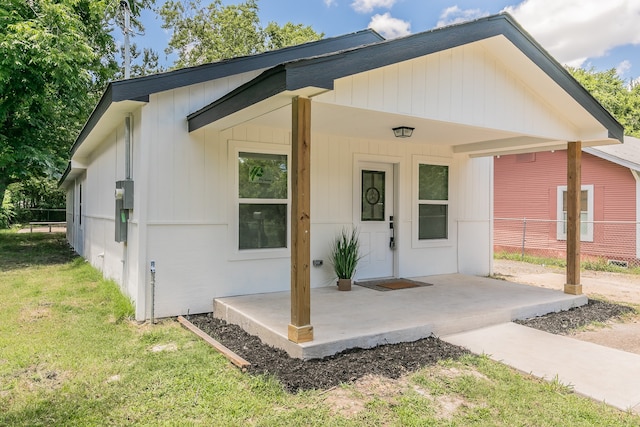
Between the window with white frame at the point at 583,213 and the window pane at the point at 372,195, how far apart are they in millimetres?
6796

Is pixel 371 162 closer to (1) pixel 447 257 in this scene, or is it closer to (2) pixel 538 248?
(1) pixel 447 257

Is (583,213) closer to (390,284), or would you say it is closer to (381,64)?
(390,284)

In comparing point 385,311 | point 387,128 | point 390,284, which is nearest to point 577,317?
point 390,284

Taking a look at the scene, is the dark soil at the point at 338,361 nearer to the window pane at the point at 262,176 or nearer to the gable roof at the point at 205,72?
the window pane at the point at 262,176

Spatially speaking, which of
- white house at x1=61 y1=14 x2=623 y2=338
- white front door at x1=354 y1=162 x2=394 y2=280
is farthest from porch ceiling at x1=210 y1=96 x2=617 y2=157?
white front door at x1=354 y1=162 x2=394 y2=280

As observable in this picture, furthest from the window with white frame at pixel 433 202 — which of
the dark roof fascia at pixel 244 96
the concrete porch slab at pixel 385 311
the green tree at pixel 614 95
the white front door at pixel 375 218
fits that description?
the green tree at pixel 614 95

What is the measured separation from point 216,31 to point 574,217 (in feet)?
80.4

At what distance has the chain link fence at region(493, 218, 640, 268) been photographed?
1007 cm

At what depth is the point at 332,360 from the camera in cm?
354

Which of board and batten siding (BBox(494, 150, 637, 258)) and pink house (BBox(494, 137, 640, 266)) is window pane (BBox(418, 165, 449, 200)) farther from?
board and batten siding (BBox(494, 150, 637, 258))

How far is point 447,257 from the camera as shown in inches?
295

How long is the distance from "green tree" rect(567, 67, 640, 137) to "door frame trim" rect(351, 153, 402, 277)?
18.3 meters

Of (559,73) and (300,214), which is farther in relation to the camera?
(559,73)

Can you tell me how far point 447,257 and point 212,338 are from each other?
469 cm
